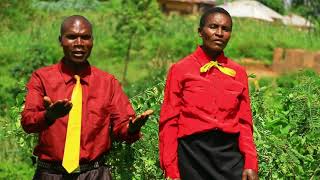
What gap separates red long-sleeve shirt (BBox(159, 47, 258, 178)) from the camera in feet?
10.1

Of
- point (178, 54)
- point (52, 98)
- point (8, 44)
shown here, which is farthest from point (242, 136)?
point (8, 44)

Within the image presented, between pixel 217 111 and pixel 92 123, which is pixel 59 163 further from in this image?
pixel 217 111

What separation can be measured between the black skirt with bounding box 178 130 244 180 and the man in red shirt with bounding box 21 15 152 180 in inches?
10.9

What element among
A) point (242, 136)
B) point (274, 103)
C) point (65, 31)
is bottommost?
point (274, 103)

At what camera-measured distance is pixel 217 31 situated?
123 inches

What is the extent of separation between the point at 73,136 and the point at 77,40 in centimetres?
49

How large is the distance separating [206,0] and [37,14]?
1494 centimetres

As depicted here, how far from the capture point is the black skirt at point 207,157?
3.09 metres

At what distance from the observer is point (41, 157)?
10.1ft

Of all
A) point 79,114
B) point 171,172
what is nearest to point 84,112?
point 79,114

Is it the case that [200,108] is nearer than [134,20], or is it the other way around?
[200,108]

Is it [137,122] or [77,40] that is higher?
[77,40]

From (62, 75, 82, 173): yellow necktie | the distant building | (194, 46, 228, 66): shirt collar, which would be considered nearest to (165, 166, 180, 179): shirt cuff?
(62, 75, 82, 173): yellow necktie

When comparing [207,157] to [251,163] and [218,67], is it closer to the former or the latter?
[251,163]
